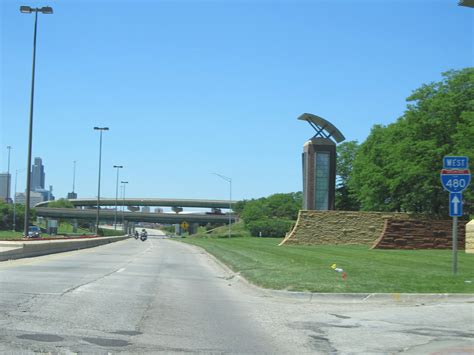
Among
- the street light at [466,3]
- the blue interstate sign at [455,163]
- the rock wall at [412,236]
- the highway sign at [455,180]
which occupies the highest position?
the street light at [466,3]

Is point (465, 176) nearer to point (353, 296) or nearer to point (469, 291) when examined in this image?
point (469, 291)

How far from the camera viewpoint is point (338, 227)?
45.2m

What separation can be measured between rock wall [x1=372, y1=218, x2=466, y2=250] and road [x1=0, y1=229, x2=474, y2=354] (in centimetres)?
2402

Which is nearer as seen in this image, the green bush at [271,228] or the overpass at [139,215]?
the green bush at [271,228]

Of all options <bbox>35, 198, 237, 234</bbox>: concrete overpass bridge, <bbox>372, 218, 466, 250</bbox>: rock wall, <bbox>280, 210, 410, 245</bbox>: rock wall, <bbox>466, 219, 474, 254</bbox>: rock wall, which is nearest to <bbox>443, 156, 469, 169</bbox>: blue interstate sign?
<bbox>466, 219, 474, 254</bbox>: rock wall

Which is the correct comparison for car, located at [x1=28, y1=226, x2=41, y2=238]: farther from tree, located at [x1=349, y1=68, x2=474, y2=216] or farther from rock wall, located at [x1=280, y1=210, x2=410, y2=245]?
tree, located at [x1=349, y1=68, x2=474, y2=216]

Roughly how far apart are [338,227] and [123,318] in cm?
3565

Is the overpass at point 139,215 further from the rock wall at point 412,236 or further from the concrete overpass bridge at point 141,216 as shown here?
the rock wall at point 412,236

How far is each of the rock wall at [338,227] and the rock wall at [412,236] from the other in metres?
5.43

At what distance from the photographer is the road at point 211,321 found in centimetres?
882

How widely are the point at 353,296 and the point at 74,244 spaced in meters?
34.0

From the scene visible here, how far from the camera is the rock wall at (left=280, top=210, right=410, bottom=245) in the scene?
44938mm

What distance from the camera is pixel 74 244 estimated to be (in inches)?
1762

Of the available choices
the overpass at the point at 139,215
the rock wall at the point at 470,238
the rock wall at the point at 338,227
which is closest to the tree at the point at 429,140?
the rock wall at the point at 338,227
